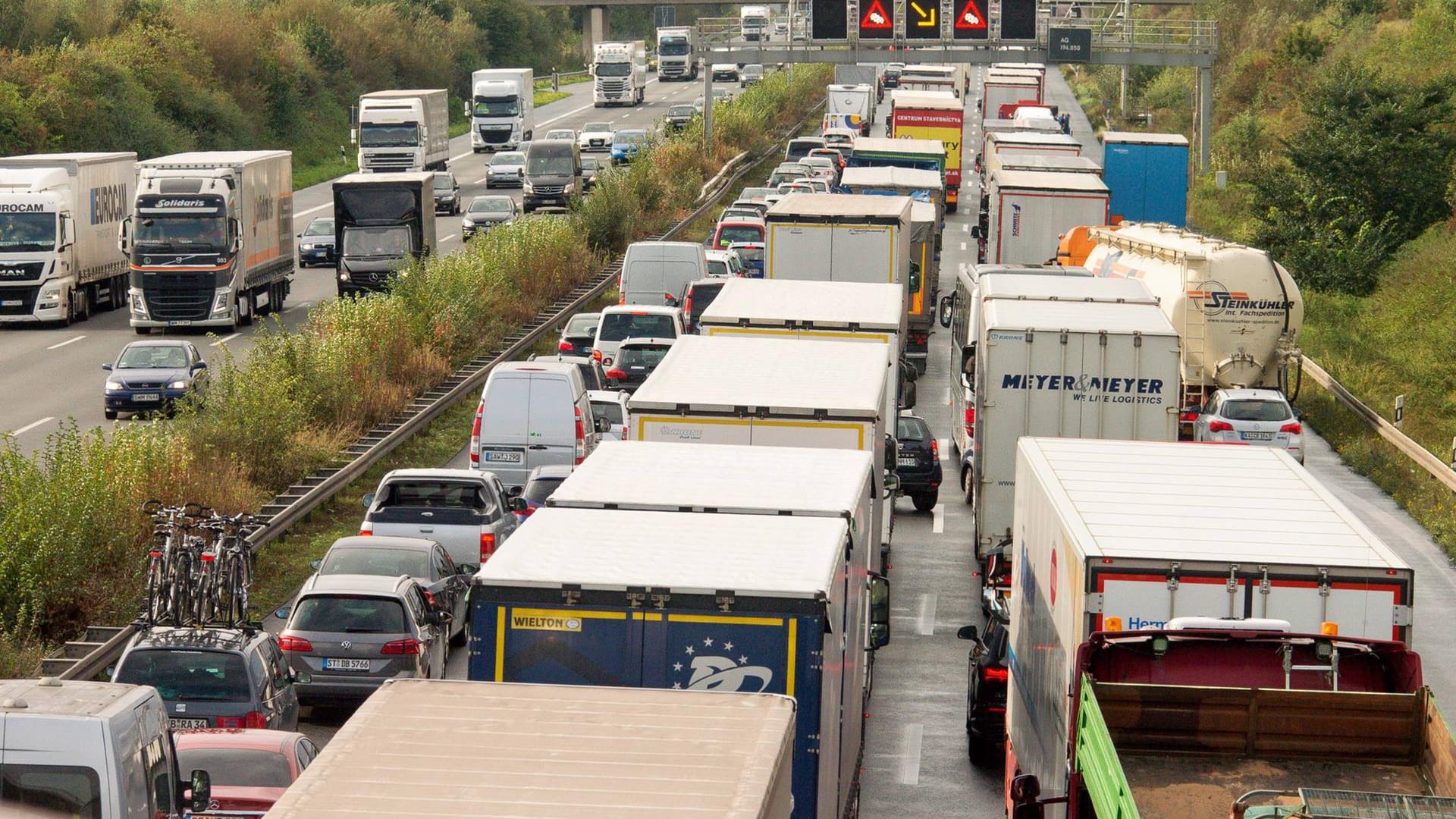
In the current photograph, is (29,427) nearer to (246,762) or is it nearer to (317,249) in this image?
(246,762)

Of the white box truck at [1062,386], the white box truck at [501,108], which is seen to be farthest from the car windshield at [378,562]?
the white box truck at [501,108]

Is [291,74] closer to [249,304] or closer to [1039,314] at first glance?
[249,304]

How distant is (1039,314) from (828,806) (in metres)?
12.1

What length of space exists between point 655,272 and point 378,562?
1866cm

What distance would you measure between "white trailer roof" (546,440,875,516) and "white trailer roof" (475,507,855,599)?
1.03 ft

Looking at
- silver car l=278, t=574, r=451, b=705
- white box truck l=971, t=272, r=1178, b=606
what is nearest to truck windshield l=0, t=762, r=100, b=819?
silver car l=278, t=574, r=451, b=705

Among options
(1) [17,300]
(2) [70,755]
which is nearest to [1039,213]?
(1) [17,300]

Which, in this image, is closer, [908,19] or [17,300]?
[17,300]

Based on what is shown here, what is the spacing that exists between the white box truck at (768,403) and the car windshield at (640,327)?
11454 millimetres

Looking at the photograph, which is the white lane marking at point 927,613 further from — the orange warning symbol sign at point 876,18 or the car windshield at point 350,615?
the orange warning symbol sign at point 876,18

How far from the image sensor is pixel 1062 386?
20797 mm

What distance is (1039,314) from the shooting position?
21734 mm

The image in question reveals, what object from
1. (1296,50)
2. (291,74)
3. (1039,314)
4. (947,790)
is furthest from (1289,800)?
(291,74)

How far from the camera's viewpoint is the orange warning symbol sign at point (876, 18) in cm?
5672
